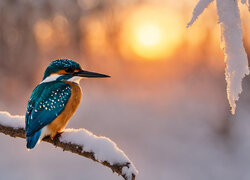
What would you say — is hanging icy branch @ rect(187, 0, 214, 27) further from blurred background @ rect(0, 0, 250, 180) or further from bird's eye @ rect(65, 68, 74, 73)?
blurred background @ rect(0, 0, 250, 180)

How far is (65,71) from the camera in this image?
9.18ft

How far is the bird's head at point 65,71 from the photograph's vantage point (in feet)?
8.90

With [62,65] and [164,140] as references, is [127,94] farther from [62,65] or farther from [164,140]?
[62,65]

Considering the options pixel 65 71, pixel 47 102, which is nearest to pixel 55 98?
pixel 47 102

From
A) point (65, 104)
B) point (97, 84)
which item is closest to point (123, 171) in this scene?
point (65, 104)

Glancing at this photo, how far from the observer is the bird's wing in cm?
264

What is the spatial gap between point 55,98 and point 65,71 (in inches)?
9.4

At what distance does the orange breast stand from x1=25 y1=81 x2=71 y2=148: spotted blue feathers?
0.03 metres

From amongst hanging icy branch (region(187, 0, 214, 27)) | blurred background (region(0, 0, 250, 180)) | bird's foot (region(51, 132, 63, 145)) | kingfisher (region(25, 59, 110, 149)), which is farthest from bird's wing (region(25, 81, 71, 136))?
blurred background (region(0, 0, 250, 180))

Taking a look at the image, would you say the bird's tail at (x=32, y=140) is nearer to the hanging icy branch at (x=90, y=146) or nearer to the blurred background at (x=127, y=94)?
the hanging icy branch at (x=90, y=146)

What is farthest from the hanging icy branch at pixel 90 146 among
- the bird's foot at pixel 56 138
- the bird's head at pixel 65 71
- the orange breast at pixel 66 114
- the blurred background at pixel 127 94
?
the blurred background at pixel 127 94

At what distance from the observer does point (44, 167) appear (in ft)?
31.8

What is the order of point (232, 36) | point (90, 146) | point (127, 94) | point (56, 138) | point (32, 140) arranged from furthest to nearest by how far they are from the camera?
point (127, 94) < point (56, 138) < point (32, 140) < point (90, 146) < point (232, 36)

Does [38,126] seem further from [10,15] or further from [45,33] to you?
[45,33]
